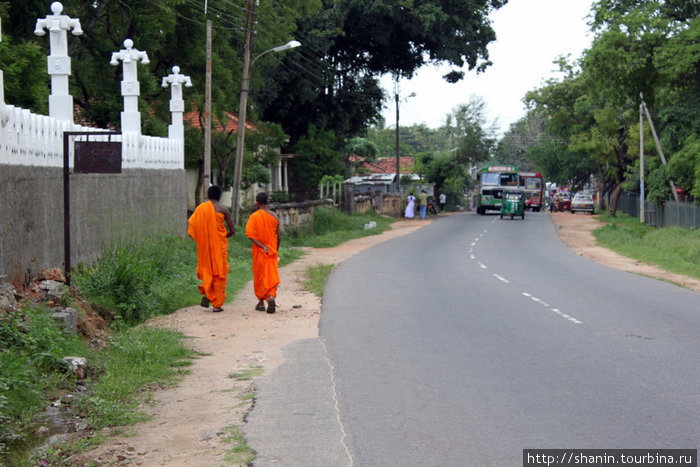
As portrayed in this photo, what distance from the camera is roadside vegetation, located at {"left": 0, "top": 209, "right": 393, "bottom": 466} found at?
6738 millimetres

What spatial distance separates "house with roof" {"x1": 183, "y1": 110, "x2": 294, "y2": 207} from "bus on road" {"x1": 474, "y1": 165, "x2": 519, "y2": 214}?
1508 centimetres

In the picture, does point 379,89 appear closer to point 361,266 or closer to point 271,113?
point 271,113

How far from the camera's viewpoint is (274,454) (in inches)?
229

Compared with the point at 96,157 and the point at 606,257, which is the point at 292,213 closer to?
the point at 606,257

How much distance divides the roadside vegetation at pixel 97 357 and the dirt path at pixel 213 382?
0.24m

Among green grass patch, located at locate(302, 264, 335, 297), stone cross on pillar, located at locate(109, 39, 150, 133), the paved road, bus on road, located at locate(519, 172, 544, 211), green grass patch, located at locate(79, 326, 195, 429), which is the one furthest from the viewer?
bus on road, located at locate(519, 172, 544, 211)

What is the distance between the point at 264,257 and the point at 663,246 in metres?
22.5

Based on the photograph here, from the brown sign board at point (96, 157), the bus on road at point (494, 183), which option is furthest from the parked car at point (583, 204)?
the brown sign board at point (96, 157)

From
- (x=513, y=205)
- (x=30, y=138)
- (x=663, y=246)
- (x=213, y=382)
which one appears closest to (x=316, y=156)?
(x=513, y=205)

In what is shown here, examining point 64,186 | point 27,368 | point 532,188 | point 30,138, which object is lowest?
point 27,368

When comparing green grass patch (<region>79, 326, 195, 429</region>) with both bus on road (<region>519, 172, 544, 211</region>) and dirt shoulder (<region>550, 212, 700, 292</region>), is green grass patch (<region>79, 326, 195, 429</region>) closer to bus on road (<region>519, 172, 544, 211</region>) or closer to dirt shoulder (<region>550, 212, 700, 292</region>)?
dirt shoulder (<region>550, 212, 700, 292</region>)

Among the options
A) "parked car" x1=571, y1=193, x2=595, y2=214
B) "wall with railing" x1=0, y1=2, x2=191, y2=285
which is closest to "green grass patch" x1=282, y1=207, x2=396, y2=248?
"wall with railing" x1=0, y1=2, x2=191, y2=285

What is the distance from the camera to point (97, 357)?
9195mm

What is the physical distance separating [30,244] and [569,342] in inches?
289
